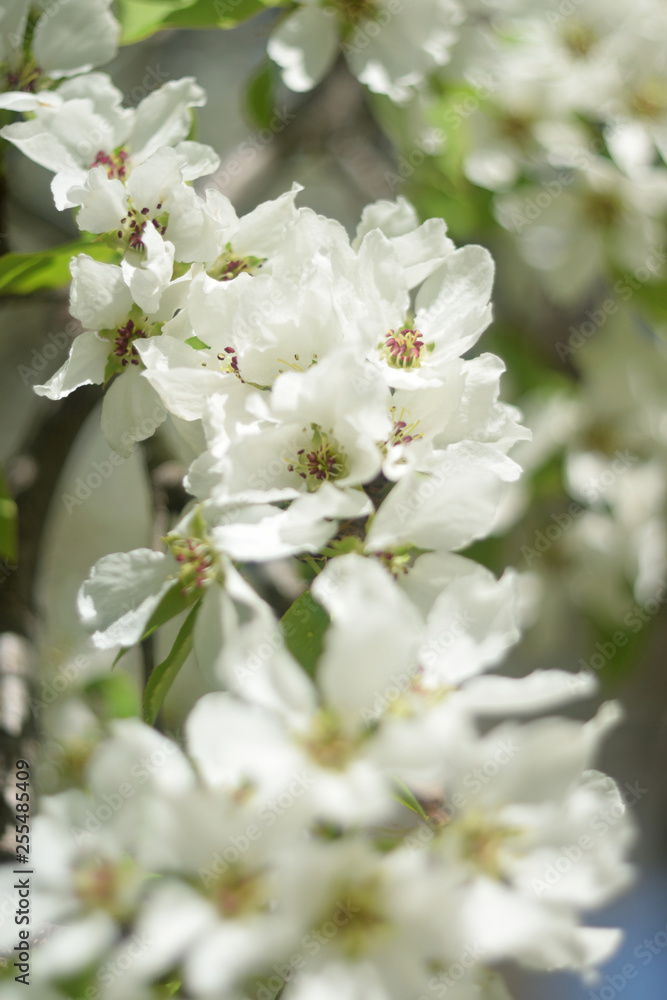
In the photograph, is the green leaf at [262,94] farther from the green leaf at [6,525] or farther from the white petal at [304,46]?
the green leaf at [6,525]

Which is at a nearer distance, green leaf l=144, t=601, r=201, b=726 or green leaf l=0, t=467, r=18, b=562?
green leaf l=144, t=601, r=201, b=726

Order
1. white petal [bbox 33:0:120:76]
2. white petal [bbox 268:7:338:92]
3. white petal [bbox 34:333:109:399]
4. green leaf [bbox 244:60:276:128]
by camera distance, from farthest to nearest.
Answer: green leaf [bbox 244:60:276:128] < white petal [bbox 268:7:338:92] < white petal [bbox 33:0:120:76] < white petal [bbox 34:333:109:399]

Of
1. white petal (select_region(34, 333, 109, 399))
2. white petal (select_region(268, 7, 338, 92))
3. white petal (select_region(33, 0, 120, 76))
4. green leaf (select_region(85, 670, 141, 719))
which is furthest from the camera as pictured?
green leaf (select_region(85, 670, 141, 719))

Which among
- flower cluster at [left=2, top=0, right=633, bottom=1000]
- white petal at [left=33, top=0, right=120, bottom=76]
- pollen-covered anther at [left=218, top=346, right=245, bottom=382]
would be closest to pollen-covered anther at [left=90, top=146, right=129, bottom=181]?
flower cluster at [left=2, top=0, right=633, bottom=1000]

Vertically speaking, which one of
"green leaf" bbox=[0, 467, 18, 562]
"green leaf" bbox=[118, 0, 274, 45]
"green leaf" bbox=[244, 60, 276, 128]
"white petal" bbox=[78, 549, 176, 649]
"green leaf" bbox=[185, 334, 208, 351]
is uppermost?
"green leaf" bbox=[118, 0, 274, 45]

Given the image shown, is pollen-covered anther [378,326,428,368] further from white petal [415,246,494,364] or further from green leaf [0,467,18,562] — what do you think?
green leaf [0,467,18,562]

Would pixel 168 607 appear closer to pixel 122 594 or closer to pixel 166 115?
pixel 122 594

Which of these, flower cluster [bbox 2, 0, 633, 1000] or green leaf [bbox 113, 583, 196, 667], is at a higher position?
flower cluster [bbox 2, 0, 633, 1000]

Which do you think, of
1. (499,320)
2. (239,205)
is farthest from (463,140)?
(499,320)
